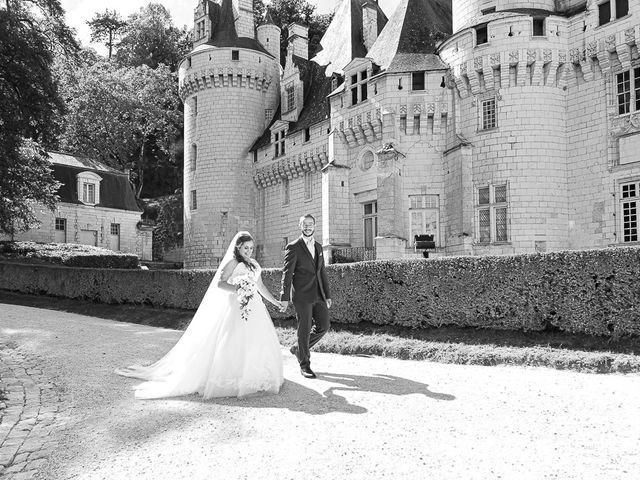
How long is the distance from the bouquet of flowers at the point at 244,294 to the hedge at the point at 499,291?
5433 millimetres

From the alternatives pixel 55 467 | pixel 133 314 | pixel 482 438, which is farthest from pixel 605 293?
pixel 133 314

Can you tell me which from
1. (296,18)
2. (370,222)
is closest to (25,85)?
(370,222)

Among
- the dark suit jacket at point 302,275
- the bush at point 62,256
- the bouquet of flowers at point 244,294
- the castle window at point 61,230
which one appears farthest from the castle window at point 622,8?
the castle window at point 61,230

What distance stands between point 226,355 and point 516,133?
15.8 m

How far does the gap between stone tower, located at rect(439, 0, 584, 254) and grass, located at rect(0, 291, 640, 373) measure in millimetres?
8891

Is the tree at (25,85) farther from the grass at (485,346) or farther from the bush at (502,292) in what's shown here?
the bush at (502,292)

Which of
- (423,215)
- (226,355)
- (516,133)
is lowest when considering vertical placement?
(226,355)

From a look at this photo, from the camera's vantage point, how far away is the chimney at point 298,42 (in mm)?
33000

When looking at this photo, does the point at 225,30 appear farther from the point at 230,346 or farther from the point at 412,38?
the point at 230,346

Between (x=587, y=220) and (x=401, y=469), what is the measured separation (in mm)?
16817

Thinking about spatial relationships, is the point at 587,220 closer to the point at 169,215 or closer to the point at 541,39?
the point at 541,39

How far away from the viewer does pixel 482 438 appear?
500cm

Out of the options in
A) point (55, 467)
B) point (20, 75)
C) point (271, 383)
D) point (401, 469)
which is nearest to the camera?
point (401, 469)

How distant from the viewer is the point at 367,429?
5316mm
